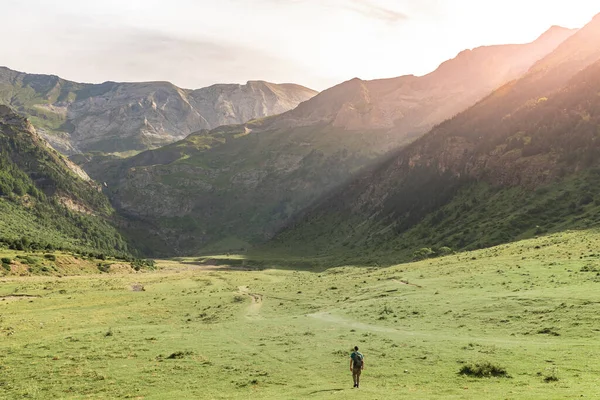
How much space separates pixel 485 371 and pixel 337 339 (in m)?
18.7

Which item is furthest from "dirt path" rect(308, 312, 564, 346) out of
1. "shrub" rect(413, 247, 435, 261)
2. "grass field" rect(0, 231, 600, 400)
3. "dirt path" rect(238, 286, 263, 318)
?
"shrub" rect(413, 247, 435, 261)

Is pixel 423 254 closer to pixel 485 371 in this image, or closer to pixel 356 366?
pixel 485 371

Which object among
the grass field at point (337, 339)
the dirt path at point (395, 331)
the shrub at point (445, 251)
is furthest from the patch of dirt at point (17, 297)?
the shrub at point (445, 251)

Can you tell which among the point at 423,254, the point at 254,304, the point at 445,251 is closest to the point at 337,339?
the point at 254,304

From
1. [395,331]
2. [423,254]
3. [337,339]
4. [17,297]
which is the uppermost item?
[423,254]

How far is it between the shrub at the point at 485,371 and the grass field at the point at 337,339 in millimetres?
799

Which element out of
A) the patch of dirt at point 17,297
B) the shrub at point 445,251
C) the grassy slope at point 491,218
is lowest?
the patch of dirt at point 17,297

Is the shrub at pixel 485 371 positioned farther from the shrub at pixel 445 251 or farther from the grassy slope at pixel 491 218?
the shrub at pixel 445 251

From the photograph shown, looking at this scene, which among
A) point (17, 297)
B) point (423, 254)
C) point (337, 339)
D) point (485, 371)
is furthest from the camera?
point (423, 254)

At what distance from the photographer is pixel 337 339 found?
152ft

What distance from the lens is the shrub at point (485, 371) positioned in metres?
29.6

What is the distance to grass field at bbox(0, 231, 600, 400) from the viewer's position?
30688 millimetres

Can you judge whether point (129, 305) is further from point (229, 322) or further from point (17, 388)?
point (17, 388)

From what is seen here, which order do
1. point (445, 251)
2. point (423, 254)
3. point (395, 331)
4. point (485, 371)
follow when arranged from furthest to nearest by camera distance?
1. point (423, 254)
2. point (445, 251)
3. point (395, 331)
4. point (485, 371)
